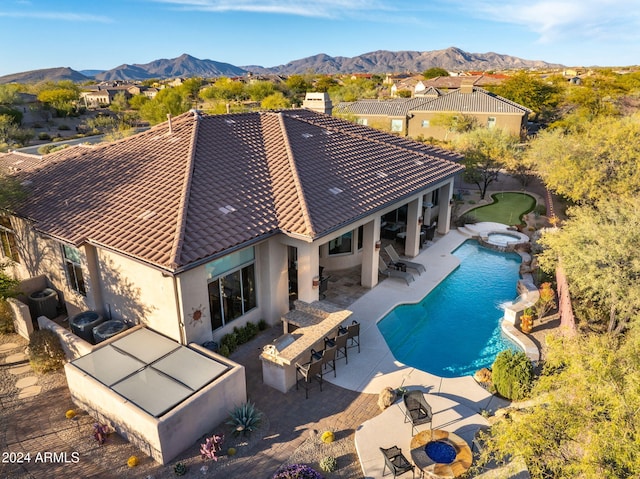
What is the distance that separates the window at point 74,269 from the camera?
15.3 m

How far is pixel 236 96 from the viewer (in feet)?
348

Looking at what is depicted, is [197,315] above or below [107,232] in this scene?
below

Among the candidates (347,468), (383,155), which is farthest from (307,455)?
(383,155)

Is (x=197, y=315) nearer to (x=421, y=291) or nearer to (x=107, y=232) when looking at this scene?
(x=107, y=232)

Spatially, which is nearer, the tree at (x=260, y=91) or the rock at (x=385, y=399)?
the rock at (x=385, y=399)

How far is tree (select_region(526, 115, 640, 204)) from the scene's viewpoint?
2534cm

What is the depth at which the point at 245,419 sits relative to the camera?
1092 cm

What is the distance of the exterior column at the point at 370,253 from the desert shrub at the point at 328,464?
979 centimetres

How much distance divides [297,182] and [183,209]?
481 centimetres

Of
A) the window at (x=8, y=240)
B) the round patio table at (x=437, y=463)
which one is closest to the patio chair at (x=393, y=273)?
the round patio table at (x=437, y=463)

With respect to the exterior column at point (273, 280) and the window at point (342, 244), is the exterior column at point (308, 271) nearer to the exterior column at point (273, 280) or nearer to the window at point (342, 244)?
the exterior column at point (273, 280)

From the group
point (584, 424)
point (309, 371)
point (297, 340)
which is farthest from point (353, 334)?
point (584, 424)

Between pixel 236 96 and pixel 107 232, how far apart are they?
3916 inches

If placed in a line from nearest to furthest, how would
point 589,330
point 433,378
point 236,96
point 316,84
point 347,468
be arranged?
point 347,468, point 433,378, point 589,330, point 236,96, point 316,84
